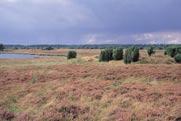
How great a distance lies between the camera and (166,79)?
113ft

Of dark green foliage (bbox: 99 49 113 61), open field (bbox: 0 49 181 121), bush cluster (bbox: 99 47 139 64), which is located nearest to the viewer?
open field (bbox: 0 49 181 121)

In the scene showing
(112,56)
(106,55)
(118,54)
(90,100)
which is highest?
(118,54)

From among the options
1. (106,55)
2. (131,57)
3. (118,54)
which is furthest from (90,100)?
(106,55)

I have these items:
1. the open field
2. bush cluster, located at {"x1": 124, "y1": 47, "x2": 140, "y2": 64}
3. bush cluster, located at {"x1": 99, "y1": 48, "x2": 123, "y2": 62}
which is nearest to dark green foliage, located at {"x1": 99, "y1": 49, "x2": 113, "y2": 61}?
bush cluster, located at {"x1": 99, "y1": 48, "x2": 123, "y2": 62}

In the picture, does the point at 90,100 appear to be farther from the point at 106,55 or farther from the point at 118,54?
the point at 106,55

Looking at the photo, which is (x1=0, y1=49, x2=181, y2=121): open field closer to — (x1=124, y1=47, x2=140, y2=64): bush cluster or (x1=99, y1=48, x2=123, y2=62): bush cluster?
(x1=124, y1=47, x2=140, y2=64): bush cluster

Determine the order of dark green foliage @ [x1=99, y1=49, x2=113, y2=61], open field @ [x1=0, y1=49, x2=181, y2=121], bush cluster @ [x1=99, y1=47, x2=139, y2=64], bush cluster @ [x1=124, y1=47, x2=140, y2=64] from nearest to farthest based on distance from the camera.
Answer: open field @ [x1=0, y1=49, x2=181, y2=121], bush cluster @ [x1=124, y1=47, x2=140, y2=64], bush cluster @ [x1=99, y1=47, x2=139, y2=64], dark green foliage @ [x1=99, y1=49, x2=113, y2=61]

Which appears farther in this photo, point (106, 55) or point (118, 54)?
point (106, 55)

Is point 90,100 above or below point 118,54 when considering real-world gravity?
below

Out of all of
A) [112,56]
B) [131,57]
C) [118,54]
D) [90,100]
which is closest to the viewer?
[90,100]

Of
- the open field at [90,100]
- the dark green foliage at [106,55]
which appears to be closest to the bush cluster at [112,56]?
the dark green foliage at [106,55]

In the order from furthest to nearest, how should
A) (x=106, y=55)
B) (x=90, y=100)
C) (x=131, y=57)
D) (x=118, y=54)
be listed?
(x=106, y=55), (x=118, y=54), (x=131, y=57), (x=90, y=100)

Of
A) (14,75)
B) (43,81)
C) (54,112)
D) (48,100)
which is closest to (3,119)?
(54,112)

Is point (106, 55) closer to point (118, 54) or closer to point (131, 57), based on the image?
point (118, 54)
